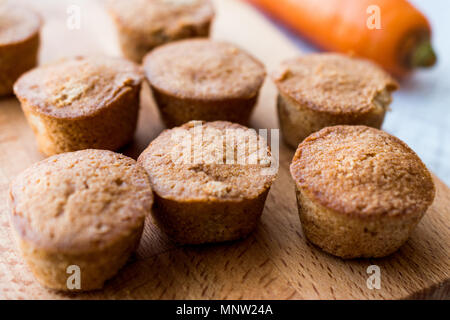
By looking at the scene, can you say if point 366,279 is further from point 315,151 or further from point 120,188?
point 120,188

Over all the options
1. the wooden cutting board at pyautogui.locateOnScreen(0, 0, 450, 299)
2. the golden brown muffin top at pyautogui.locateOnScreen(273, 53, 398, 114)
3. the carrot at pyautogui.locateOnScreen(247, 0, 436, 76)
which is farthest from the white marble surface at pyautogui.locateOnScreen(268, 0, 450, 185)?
the wooden cutting board at pyautogui.locateOnScreen(0, 0, 450, 299)

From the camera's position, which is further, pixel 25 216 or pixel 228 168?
pixel 228 168

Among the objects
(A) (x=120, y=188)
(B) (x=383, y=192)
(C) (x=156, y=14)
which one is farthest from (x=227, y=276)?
(C) (x=156, y=14)

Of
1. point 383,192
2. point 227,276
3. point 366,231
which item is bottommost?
point 227,276

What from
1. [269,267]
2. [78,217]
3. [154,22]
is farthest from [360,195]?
[154,22]

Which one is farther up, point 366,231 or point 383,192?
point 383,192

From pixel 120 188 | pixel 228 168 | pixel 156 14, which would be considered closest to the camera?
pixel 120 188
